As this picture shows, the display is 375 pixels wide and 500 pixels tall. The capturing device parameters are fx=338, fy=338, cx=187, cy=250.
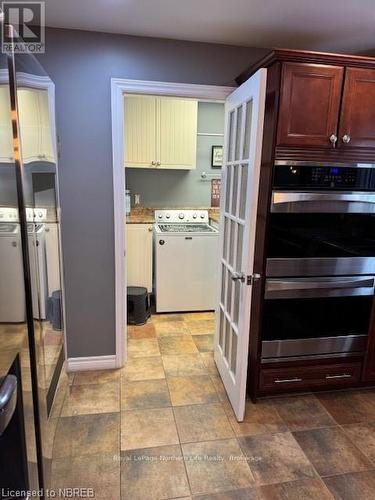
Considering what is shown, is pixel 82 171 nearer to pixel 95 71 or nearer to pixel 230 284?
pixel 95 71

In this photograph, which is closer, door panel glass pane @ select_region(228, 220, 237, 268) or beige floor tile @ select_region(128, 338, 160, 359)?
door panel glass pane @ select_region(228, 220, 237, 268)

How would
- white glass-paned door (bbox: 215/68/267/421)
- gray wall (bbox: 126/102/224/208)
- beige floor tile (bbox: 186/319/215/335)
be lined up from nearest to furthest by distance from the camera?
white glass-paned door (bbox: 215/68/267/421) → beige floor tile (bbox: 186/319/215/335) → gray wall (bbox: 126/102/224/208)

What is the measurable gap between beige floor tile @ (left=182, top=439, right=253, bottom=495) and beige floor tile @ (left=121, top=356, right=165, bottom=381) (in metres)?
0.72

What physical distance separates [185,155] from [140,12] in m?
2.05

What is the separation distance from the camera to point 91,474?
1.71 meters

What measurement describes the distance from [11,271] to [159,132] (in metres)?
3.34

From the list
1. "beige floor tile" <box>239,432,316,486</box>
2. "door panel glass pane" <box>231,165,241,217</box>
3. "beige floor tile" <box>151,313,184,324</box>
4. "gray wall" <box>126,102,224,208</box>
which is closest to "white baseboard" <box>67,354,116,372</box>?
"beige floor tile" <box>151,313,184,324</box>

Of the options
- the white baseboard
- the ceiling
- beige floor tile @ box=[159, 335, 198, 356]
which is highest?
the ceiling

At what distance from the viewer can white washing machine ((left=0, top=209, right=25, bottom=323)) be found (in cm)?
67

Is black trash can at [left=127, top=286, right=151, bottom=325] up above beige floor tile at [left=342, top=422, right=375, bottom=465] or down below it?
above

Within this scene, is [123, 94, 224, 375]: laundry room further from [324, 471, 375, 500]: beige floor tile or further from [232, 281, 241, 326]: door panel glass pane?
[324, 471, 375, 500]: beige floor tile

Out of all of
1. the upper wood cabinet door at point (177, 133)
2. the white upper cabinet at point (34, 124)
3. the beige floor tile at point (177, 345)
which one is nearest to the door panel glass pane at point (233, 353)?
the beige floor tile at point (177, 345)

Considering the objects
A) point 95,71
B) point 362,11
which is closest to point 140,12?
point 95,71

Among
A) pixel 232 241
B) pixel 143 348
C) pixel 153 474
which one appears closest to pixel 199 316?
pixel 143 348
